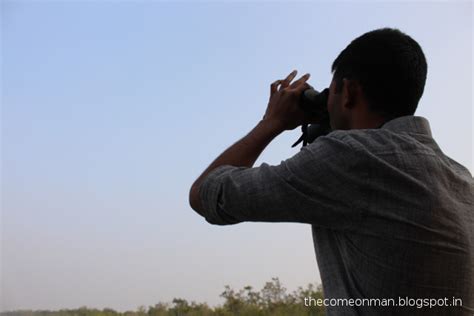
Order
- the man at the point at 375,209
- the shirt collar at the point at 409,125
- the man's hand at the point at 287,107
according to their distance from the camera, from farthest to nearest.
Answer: the man's hand at the point at 287,107, the shirt collar at the point at 409,125, the man at the point at 375,209

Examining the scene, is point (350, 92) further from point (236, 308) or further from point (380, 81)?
point (236, 308)

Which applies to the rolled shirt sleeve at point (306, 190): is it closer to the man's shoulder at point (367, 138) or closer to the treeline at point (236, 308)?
the man's shoulder at point (367, 138)

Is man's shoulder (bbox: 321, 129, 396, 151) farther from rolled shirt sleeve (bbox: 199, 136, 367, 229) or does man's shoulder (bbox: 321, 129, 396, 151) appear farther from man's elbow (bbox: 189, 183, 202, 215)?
man's elbow (bbox: 189, 183, 202, 215)

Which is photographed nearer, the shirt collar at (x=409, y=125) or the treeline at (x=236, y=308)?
the shirt collar at (x=409, y=125)

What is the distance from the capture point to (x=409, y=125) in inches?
33.7

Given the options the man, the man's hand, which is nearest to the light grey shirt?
the man

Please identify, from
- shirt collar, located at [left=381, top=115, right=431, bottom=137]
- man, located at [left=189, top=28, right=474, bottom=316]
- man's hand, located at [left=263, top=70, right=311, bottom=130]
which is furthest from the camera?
man's hand, located at [left=263, top=70, right=311, bottom=130]

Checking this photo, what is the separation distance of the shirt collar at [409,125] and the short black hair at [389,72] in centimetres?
4

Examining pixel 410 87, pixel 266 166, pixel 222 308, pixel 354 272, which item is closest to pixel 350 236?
pixel 354 272

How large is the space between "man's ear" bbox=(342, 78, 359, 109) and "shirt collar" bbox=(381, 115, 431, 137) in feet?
0.24

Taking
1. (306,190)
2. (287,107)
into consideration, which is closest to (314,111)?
(287,107)

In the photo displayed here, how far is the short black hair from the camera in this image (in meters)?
0.89

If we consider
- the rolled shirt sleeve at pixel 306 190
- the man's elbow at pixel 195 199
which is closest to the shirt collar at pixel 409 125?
the rolled shirt sleeve at pixel 306 190

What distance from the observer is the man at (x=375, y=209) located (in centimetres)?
75
